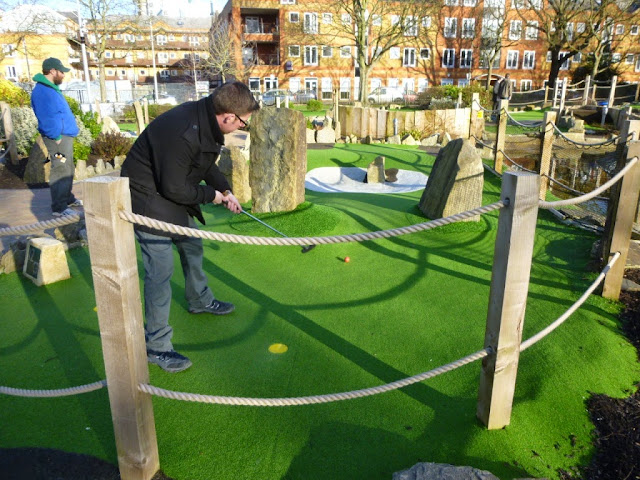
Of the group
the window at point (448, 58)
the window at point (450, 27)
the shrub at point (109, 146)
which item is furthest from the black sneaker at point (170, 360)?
the window at point (450, 27)

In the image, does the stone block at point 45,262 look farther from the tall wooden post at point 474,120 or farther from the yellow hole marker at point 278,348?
the tall wooden post at point 474,120

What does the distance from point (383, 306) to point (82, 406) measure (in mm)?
2412

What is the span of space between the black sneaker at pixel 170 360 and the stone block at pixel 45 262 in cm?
210

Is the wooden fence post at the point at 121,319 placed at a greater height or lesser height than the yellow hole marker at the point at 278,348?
greater

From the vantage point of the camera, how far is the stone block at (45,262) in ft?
15.3

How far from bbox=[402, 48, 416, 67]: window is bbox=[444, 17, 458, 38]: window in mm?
3156

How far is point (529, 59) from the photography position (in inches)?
1672

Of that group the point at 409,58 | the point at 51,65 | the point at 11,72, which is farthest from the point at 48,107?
the point at 11,72

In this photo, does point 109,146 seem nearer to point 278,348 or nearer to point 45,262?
point 45,262

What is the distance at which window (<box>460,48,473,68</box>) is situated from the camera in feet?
138

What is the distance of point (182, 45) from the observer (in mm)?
57594

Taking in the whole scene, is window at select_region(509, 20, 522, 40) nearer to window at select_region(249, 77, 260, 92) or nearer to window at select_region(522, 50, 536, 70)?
window at select_region(522, 50, 536, 70)

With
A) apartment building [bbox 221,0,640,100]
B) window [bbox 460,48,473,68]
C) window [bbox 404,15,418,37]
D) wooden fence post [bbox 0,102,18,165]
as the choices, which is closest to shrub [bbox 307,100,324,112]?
window [bbox 404,15,418,37]

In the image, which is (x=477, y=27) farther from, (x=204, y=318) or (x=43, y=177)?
→ (x=204, y=318)
